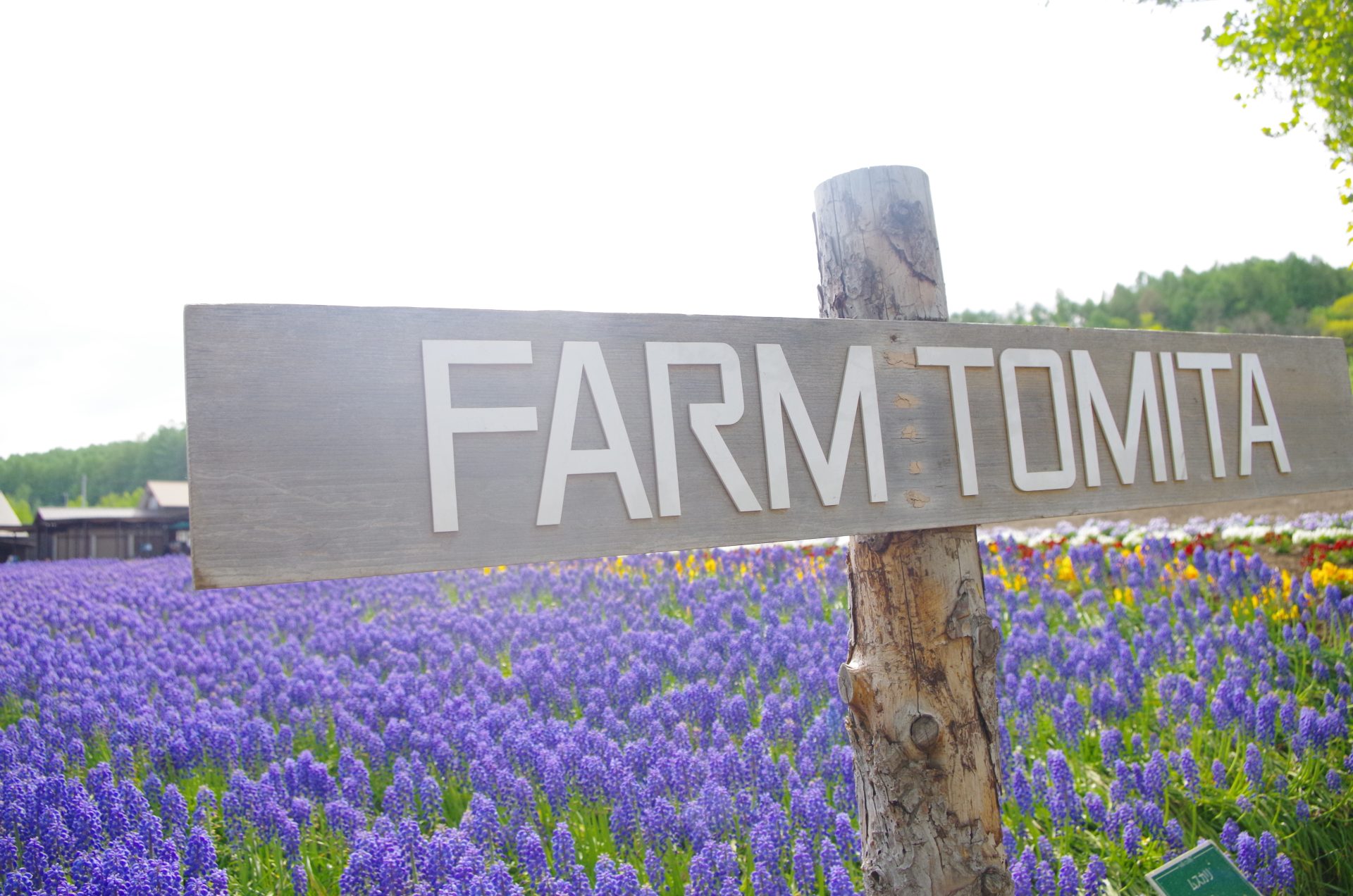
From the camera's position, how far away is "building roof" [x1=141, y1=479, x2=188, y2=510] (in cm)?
2136

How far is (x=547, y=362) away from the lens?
1.38 meters

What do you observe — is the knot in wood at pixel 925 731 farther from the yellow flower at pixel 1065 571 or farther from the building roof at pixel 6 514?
the building roof at pixel 6 514

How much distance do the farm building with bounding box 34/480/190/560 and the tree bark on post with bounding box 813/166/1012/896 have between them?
19.5 meters

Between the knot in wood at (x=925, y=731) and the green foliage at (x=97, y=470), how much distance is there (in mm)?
Answer: 14703

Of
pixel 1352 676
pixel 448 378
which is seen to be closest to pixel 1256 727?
pixel 1352 676

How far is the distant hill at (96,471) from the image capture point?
1579 cm

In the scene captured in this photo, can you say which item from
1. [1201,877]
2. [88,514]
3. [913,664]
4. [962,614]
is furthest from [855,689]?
[88,514]

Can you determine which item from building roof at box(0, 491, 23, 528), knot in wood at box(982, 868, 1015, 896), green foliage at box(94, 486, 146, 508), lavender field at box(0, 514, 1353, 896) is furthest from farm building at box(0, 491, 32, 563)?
knot in wood at box(982, 868, 1015, 896)

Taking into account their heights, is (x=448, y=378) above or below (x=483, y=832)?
above

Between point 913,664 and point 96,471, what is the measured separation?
76.7 feet

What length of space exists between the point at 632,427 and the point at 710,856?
1.40 meters

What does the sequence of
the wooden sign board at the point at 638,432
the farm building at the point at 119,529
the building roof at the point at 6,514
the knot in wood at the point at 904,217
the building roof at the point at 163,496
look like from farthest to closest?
1. the building roof at the point at 163,496
2. the farm building at the point at 119,529
3. the building roof at the point at 6,514
4. the knot in wood at the point at 904,217
5. the wooden sign board at the point at 638,432

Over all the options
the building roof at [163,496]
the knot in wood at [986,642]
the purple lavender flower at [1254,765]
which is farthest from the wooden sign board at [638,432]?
the building roof at [163,496]

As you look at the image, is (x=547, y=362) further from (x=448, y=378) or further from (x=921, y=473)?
(x=921, y=473)
